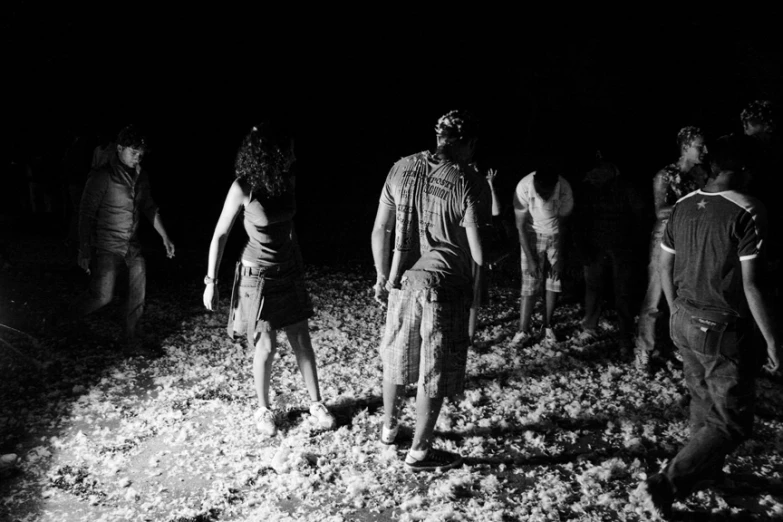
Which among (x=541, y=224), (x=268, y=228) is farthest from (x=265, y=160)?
(x=541, y=224)

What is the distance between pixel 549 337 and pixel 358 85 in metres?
17.4

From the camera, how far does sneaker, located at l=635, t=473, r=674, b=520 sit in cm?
317

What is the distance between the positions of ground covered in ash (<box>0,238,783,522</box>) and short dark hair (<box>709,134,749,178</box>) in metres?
1.94

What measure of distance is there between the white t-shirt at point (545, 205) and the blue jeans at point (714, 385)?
237 centimetres

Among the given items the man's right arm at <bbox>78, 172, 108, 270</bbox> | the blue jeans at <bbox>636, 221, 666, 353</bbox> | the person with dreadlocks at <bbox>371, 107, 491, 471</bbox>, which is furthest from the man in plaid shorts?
the man's right arm at <bbox>78, 172, 108, 270</bbox>

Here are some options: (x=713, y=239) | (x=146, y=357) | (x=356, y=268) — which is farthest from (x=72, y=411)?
(x=356, y=268)

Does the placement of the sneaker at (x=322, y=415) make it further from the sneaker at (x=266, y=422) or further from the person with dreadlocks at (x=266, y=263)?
the sneaker at (x=266, y=422)

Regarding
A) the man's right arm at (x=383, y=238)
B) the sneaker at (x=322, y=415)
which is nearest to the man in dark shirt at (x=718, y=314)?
the man's right arm at (x=383, y=238)

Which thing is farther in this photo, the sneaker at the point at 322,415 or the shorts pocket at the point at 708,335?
the sneaker at the point at 322,415

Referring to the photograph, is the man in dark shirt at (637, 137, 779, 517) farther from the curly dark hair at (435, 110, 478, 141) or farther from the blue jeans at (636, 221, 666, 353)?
the blue jeans at (636, 221, 666, 353)

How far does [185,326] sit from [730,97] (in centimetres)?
1359

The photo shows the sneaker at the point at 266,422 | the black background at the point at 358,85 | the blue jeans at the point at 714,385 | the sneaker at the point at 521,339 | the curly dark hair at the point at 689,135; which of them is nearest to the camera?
the blue jeans at the point at 714,385

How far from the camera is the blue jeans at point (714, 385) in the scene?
3.03 metres

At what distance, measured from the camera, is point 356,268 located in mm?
9312
